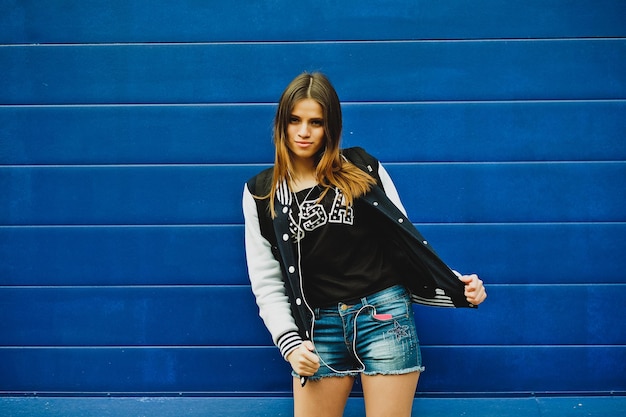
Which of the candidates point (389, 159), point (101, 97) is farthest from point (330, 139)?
point (101, 97)

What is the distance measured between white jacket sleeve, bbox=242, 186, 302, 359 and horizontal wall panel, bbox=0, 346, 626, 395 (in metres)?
0.96

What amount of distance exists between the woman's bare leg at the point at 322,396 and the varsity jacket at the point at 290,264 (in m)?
0.18

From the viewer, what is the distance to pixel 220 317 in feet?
11.2

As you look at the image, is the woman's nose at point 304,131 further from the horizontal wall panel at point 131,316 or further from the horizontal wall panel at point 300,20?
the horizontal wall panel at point 131,316

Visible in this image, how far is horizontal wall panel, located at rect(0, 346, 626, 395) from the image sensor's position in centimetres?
339

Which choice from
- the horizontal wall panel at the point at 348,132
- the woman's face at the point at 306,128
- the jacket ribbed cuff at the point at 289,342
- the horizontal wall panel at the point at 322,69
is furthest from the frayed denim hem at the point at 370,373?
the horizontal wall panel at the point at 322,69

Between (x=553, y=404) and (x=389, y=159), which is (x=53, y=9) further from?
(x=553, y=404)

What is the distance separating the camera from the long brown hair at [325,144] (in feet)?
8.02

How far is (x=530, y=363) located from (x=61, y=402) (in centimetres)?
242

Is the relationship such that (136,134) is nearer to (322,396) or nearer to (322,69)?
(322,69)

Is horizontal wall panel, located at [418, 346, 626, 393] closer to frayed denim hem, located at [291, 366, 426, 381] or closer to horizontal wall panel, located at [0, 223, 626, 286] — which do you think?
horizontal wall panel, located at [0, 223, 626, 286]

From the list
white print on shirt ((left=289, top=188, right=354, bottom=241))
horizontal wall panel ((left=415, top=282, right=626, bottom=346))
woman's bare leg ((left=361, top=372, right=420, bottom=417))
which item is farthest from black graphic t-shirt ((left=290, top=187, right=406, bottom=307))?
horizontal wall panel ((left=415, top=282, right=626, bottom=346))

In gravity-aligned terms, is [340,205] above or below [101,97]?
below

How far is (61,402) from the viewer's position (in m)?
3.41
